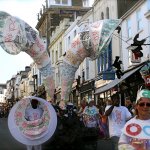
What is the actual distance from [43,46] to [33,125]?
3111mm

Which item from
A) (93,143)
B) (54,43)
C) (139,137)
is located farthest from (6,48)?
(54,43)

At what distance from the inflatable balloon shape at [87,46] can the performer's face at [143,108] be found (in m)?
8.52

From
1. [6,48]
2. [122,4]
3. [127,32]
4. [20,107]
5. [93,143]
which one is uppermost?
[122,4]

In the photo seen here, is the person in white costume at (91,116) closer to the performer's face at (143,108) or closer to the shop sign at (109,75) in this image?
the shop sign at (109,75)

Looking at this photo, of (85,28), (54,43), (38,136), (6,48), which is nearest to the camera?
(38,136)

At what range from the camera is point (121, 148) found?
438cm

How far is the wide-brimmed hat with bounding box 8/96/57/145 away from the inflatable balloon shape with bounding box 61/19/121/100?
2.36 m

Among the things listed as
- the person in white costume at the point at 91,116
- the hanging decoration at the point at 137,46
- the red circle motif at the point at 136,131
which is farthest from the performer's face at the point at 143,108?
the hanging decoration at the point at 137,46

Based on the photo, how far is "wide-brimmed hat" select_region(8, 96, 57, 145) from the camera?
11156 mm

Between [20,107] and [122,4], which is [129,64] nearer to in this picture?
[122,4]

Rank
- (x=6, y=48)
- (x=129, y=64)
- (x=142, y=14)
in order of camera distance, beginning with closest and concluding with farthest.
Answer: (x=6, y=48) → (x=142, y=14) → (x=129, y=64)

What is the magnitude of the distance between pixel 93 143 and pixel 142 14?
13114mm

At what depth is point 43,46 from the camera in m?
13.6

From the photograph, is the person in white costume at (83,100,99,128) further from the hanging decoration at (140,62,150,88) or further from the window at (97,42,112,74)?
the window at (97,42,112,74)
